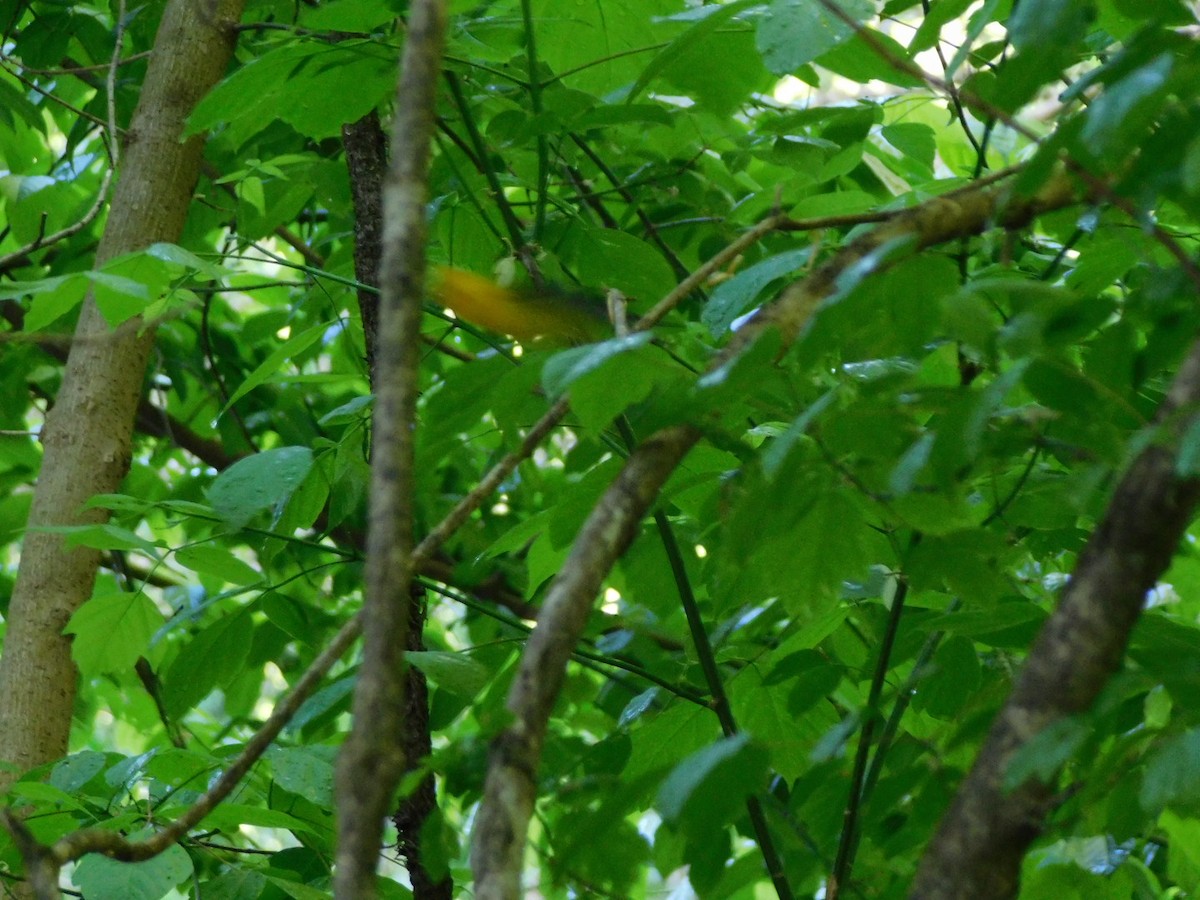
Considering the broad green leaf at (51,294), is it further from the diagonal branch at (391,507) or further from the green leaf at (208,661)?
the diagonal branch at (391,507)

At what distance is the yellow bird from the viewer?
884 mm

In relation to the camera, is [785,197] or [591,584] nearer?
[591,584]

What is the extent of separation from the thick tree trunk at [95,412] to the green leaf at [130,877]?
1.51 ft

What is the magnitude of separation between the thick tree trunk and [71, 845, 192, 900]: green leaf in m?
0.46

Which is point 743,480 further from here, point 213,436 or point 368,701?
point 213,436

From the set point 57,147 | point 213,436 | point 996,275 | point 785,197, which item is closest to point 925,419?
point 996,275

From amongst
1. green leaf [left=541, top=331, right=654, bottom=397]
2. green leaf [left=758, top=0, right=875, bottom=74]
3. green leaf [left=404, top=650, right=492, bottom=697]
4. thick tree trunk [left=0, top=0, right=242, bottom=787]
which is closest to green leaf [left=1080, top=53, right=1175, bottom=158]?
green leaf [left=541, top=331, right=654, bottom=397]

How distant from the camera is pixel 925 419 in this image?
111 centimetres

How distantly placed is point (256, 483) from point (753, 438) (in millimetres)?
419

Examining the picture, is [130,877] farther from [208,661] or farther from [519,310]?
[519,310]

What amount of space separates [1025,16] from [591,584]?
309mm

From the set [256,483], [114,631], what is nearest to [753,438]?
[256,483]

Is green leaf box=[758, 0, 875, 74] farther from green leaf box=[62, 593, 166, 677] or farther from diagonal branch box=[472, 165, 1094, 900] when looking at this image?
green leaf box=[62, 593, 166, 677]

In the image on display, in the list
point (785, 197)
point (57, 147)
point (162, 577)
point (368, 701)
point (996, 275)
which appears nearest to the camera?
point (368, 701)
